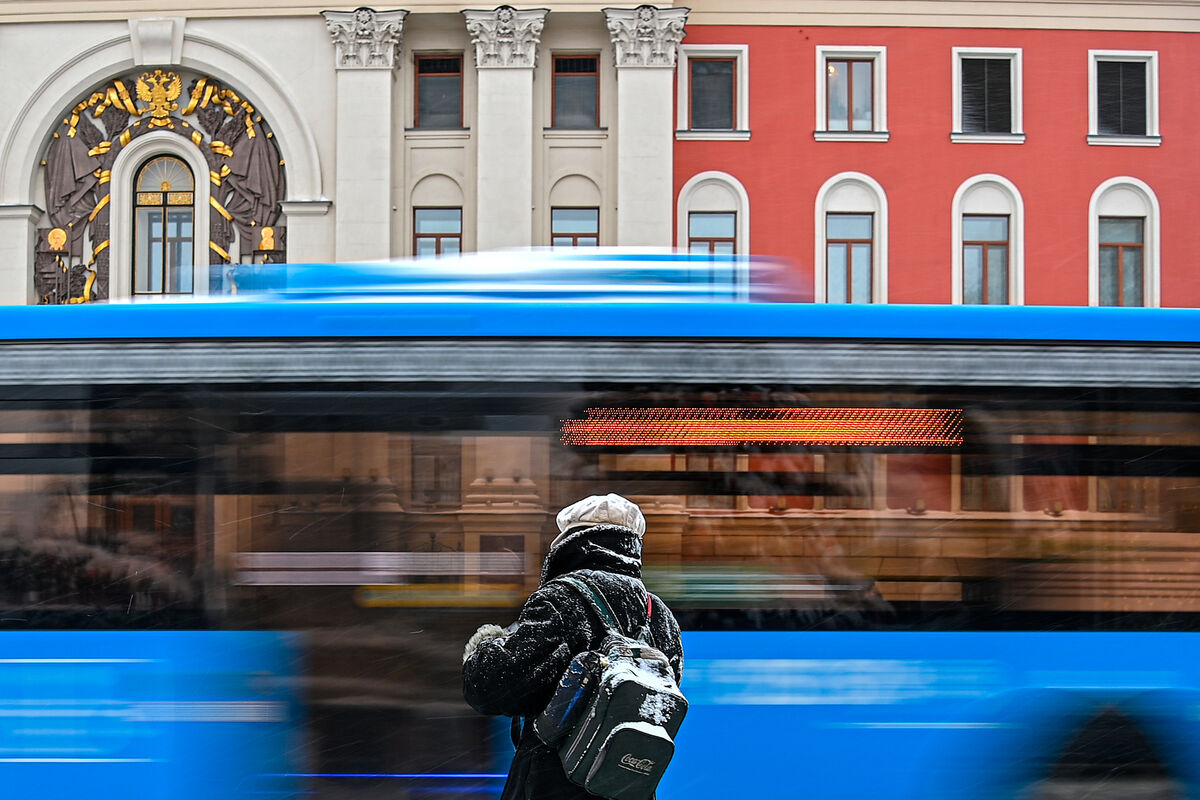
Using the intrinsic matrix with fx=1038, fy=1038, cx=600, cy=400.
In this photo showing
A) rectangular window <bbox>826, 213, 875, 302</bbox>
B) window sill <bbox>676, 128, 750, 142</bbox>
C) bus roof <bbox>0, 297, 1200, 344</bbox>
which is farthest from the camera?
rectangular window <bbox>826, 213, 875, 302</bbox>

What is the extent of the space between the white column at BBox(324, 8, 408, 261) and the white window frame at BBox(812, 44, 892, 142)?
769 centimetres

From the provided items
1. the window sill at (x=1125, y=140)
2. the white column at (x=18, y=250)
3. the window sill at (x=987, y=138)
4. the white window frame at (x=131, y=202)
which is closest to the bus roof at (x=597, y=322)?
the white window frame at (x=131, y=202)

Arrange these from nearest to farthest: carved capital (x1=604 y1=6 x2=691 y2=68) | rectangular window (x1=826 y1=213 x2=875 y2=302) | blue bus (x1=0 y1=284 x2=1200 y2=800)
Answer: blue bus (x1=0 y1=284 x2=1200 y2=800) → carved capital (x1=604 y1=6 x2=691 y2=68) → rectangular window (x1=826 y1=213 x2=875 y2=302)

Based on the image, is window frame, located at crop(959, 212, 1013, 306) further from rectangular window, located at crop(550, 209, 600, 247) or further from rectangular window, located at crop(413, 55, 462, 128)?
rectangular window, located at crop(413, 55, 462, 128)

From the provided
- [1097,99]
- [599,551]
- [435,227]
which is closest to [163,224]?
[435,227]

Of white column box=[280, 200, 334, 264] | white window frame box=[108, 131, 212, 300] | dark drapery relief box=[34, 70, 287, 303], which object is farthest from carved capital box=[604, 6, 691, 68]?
white window frame box=[108, 131, 212, 300]

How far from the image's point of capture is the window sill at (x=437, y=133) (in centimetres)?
1900

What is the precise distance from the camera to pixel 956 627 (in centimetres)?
447

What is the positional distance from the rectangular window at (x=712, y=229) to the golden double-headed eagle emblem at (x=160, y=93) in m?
9.68

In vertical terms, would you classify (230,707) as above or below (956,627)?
below

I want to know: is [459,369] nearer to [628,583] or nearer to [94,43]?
[628,583]

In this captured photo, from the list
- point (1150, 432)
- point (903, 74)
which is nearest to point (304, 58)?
point (903, 74)

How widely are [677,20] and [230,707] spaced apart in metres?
16.5

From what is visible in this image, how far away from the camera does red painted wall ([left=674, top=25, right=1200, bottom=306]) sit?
18922mm
